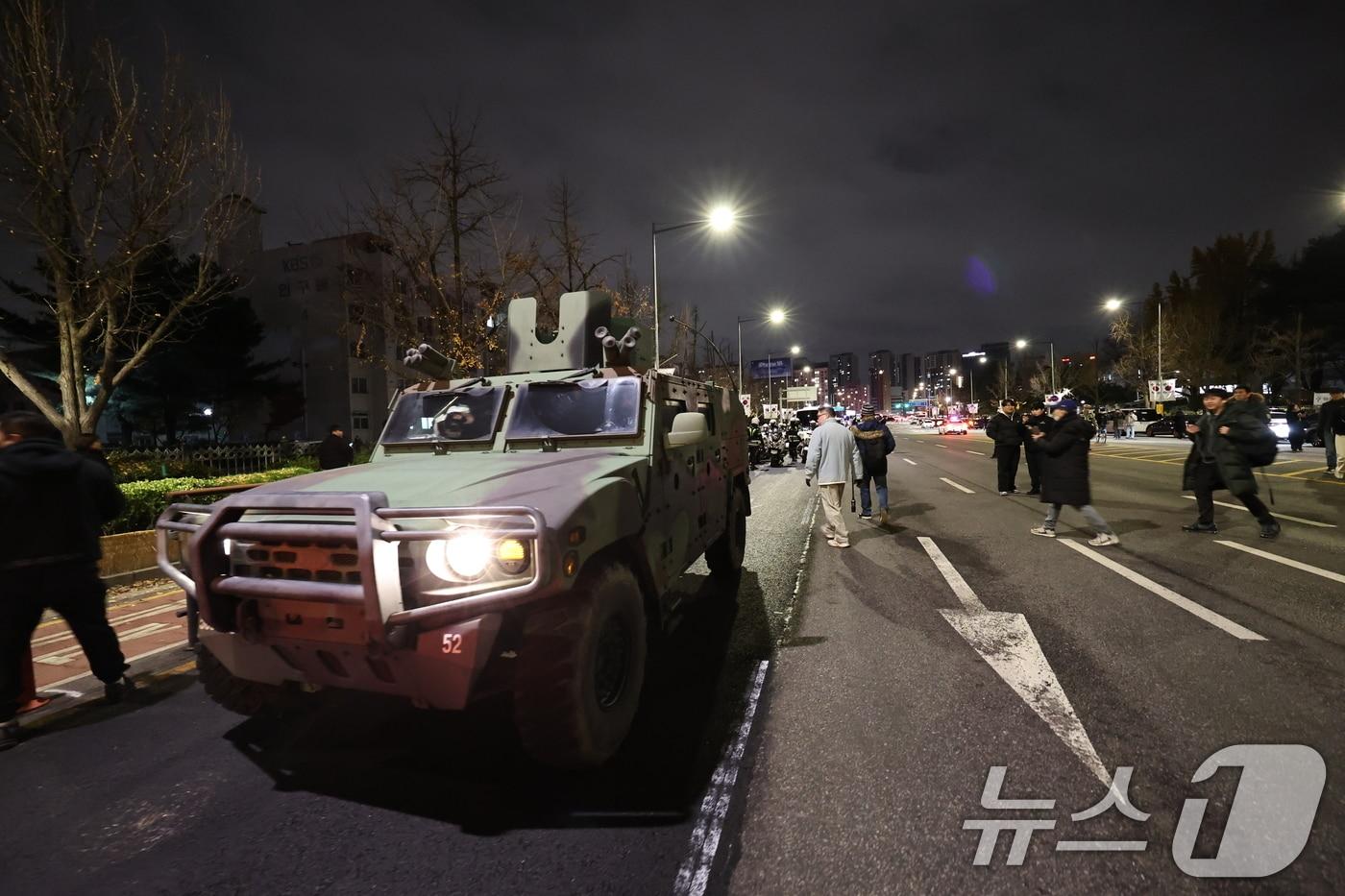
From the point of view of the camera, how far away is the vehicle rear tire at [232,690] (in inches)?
132

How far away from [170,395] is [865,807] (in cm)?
3998

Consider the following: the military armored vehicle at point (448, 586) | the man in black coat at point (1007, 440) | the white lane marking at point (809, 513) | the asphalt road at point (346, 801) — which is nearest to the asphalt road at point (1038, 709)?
the asphalt road at point (346, 801)

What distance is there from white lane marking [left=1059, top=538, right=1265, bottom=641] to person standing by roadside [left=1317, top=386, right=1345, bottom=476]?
1086 centimetres

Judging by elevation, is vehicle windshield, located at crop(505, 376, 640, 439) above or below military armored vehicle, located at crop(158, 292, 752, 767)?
above

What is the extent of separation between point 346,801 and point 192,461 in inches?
589

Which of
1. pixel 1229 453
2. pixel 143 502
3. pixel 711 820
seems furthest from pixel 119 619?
pixel 1229 453

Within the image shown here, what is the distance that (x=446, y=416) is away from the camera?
481 centimetres

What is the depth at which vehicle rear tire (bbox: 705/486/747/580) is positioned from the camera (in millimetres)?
Result: 6625

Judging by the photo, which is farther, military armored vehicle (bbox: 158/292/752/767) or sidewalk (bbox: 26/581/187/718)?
sidewalk (bbox: 26/581/187/718)

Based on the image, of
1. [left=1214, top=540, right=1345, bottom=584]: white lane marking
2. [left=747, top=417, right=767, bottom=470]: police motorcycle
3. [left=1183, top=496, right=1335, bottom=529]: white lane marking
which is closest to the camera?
[left=1214, top=540, right=1345, bottom=584]: white lane marking

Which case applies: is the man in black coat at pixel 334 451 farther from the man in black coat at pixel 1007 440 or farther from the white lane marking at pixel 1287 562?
the white lane marking at pixel 1287 562

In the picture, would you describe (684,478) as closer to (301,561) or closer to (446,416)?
(446,416)

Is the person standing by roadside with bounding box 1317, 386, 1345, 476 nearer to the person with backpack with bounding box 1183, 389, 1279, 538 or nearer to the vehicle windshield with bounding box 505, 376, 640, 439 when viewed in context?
the person with backpack with bounding box 1183, 389, 1279, 538

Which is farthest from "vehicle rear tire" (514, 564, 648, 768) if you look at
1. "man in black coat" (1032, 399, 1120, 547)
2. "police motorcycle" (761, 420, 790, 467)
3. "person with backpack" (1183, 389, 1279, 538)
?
"police motorcycle" (761, 420, 790, 467)
